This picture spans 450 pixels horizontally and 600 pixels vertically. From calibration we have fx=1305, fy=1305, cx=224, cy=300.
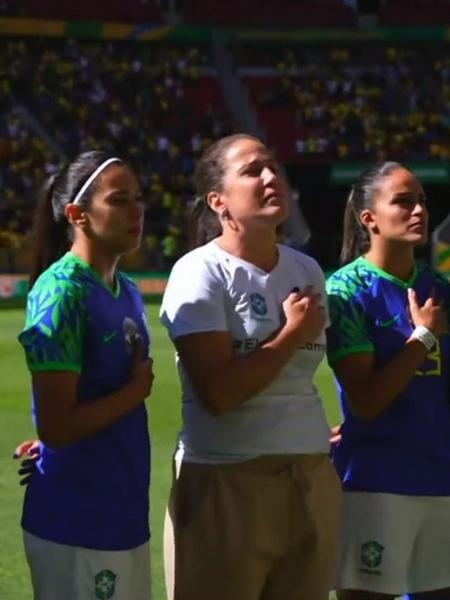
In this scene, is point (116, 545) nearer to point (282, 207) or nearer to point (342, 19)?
point (282, 207)

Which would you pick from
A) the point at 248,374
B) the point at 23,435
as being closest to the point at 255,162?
the point at 248,374

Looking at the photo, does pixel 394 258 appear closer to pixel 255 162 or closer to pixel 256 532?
pixel 255 162

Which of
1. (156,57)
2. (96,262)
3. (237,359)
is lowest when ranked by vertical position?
(237,359)

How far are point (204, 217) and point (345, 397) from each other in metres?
0.78

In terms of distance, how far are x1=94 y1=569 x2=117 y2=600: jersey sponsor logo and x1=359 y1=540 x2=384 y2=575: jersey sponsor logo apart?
1.03m

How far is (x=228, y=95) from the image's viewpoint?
38.1 meters

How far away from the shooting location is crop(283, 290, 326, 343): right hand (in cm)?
368

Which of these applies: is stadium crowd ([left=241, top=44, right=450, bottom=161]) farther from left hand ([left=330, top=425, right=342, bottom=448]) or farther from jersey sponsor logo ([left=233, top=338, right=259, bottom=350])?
jersey sponsor logo ([left=233, top=338, right=259, bottom=350])

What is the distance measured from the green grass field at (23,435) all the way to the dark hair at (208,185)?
8.18ft

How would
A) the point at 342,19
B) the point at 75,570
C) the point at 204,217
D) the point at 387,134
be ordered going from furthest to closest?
1. the point at 342,19
2. the point at 387,134
3. the point at 204,217
4. the point at 75,570

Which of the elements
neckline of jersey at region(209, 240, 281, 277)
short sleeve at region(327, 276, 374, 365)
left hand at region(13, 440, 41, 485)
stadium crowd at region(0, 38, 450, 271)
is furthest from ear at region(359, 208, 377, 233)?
stadium crowd at region(0, 38, 450, 271)

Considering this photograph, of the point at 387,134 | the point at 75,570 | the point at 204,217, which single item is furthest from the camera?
the point at 387,134

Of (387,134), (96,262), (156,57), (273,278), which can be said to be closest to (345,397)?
(273,278)

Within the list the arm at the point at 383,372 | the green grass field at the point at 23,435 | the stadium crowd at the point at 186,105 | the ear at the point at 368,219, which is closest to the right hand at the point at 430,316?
the arm at the point at 383,372
